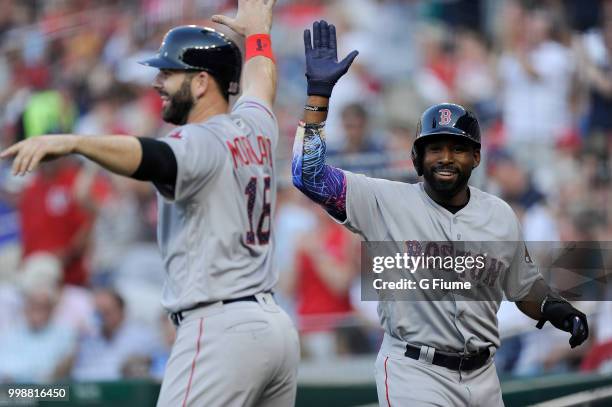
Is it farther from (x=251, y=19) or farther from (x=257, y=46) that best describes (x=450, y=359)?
(x=251, y=19)

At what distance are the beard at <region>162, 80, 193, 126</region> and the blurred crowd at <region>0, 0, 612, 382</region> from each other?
338 cm

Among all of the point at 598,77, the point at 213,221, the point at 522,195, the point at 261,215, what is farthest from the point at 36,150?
the point at 598,77

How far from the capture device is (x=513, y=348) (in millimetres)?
7777

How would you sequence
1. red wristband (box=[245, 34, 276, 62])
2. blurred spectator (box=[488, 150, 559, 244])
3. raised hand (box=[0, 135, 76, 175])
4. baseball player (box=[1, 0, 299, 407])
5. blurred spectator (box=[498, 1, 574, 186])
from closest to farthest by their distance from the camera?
raised hand (box=[0, 135, 76, 175]) < baseball player (box=[1, 0, 299, 407]) < red wristband (box=[245, 34, 276, 62]) < blurred spectator (box=[488, 150, 559, 244]) < blurred spectator (box=[498, 1, 574, 186])

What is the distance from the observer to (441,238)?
14.4 ft

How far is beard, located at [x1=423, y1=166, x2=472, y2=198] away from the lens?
4344 mm

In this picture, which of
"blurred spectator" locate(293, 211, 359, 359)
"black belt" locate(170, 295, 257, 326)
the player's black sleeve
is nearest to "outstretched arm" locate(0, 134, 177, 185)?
the player's black sleeve

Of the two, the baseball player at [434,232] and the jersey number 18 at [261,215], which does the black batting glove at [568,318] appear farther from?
the jersey number 18 at [261,215]

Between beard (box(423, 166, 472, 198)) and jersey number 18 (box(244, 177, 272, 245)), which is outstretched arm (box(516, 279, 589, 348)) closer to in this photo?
beard (box(423, 166, 472, 198))

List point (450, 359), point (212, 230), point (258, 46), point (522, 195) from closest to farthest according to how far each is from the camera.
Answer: point (212, 230) → point (450, 359) → point (258, 46) → point (522, 195)

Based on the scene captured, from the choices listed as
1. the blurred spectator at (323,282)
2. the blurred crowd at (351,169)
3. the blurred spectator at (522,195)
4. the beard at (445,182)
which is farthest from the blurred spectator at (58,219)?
the beard at (445,182)

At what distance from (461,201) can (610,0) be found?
553 centimetres

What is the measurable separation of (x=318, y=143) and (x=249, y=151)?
0.28 m

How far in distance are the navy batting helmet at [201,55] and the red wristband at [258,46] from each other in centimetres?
30
